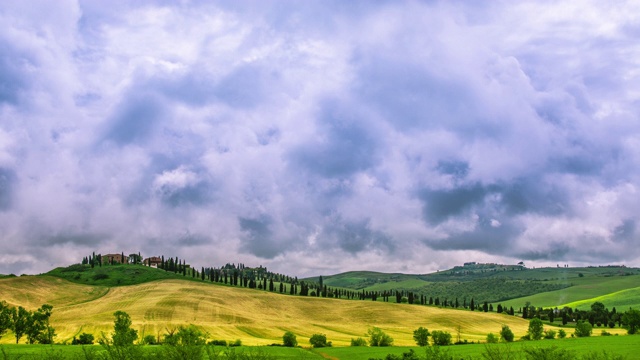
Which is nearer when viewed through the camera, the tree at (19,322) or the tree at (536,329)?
the tree at (19,322)

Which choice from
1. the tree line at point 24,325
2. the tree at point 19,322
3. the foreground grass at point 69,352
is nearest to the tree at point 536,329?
the foreground grass at point 69,352

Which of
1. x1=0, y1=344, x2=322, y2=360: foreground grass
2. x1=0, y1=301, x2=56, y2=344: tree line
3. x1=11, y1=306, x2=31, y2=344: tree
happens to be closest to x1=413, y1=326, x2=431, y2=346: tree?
x1=0, y1=344, x2=322, y2=360: foreground grass

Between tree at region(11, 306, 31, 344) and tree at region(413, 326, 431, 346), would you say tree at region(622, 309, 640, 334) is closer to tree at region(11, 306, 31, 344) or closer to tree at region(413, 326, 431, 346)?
tree at region(413, 326, 431, 346)

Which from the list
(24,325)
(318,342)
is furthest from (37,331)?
(318,342)

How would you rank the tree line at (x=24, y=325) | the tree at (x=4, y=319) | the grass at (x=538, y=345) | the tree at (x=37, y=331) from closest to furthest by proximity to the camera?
the grass at (x=538, y=345)
the tree at (x=4, y=319)
the tree line at (x=24, y=325)
the tree at (x=37, y=331)

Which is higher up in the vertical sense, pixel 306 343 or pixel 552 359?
pixel 552 359

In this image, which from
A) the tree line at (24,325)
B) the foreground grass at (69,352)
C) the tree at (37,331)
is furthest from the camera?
the tree at (37,331)

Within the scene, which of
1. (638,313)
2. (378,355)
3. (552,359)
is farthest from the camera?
(638,313)

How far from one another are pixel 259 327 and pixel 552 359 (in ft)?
484

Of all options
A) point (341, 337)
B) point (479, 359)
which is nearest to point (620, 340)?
point (479, 359)

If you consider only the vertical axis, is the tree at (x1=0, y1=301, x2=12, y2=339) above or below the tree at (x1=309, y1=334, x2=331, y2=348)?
above

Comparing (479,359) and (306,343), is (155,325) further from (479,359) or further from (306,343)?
(479,359)

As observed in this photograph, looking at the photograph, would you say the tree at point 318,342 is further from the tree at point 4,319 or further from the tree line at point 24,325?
the tree at point 4,319

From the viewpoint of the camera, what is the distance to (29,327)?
13825cm
